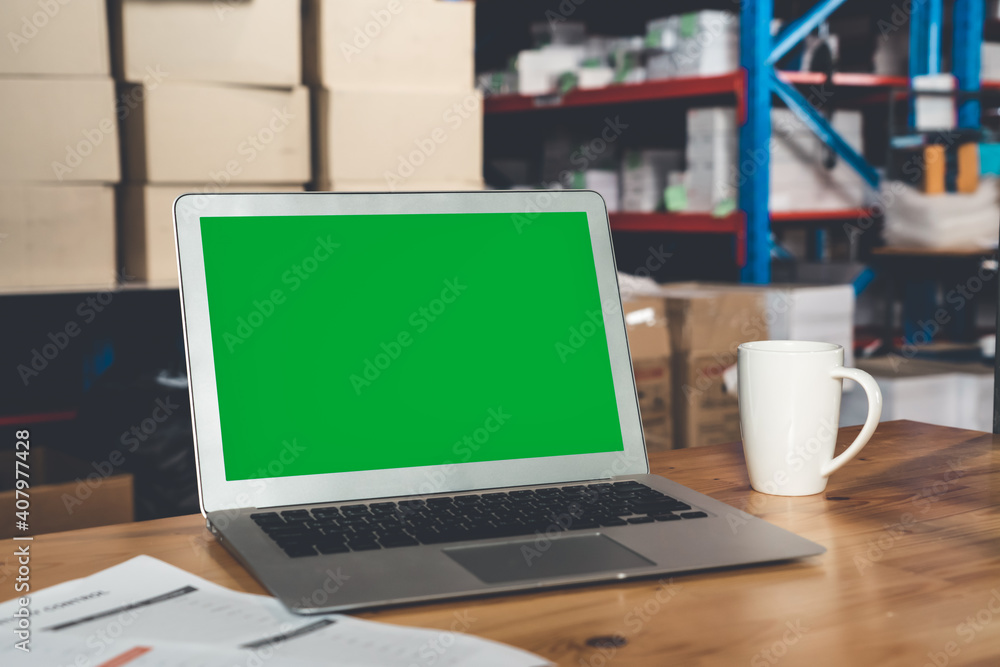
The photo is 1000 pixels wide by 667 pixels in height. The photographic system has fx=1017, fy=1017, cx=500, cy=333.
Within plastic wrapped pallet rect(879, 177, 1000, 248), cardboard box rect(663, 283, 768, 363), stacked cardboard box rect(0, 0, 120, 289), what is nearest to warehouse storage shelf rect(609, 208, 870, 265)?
plastic wrapped pallet rect(879, 177, 1000, 248)

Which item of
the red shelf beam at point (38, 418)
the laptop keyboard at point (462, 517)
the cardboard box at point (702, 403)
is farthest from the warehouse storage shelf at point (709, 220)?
the laptop keyboard at point (462, 517)

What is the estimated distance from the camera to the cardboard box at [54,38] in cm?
187

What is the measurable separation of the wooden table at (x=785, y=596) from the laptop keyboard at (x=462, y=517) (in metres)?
0.05

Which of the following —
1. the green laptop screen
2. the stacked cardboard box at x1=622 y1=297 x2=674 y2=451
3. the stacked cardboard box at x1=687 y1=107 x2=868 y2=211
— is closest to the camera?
Result: the green laptop screen

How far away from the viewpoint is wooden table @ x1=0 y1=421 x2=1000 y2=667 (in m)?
0.49

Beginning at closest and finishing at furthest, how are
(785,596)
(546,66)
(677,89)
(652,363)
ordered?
(785,596) < (652,363) < (677,89) < (546,66)

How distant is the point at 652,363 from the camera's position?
2475 mm

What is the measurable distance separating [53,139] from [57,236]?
0.18m

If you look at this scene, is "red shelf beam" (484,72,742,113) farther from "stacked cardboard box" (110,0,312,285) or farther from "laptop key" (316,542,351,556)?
"laptop key" (316,542,351,556)

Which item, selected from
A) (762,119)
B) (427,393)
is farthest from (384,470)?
(762,119)

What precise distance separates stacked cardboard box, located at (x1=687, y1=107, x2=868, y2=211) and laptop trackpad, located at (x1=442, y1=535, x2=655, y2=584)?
2.33 m

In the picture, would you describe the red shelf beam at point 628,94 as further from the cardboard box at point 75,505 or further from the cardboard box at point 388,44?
the cardboard box at point 75,505

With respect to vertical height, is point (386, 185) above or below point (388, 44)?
below

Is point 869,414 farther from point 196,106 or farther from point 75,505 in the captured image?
point 196,106
